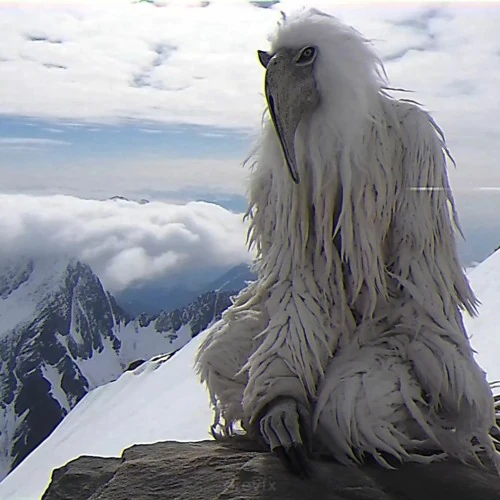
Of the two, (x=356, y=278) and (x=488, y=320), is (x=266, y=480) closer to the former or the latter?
(x=356, y=278)

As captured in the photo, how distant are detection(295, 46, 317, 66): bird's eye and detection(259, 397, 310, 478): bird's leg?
1.95ft

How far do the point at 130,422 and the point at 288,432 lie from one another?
231 cm

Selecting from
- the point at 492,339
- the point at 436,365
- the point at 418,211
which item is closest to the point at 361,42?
the point at 418,211

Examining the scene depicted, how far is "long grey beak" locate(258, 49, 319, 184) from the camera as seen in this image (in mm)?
1237

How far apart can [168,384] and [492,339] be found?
1.88 meters

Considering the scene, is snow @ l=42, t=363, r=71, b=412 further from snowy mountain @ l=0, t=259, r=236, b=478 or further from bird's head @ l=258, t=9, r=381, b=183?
bird's head @ l=258, t=9, r=381, b=183

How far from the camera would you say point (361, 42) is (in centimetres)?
131

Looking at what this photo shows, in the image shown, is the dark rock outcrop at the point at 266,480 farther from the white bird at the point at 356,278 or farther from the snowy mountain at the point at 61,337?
the snowy mountain at the point at 61,337

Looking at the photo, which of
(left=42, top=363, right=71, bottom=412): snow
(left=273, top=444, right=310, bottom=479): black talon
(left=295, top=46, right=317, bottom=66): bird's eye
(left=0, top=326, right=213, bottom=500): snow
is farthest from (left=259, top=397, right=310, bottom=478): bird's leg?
(left=42, top=363, right=71, bottom=412): snow

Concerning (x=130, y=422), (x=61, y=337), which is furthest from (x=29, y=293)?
(x=130, y=422)

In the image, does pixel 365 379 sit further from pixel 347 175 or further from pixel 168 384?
pixel 168 384

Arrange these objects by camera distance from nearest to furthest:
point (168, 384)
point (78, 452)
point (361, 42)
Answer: point (361, 42)
point (78, 452)
point (168, 384)

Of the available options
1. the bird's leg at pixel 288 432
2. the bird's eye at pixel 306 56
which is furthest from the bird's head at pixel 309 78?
the bird's leg at pixel 288 432

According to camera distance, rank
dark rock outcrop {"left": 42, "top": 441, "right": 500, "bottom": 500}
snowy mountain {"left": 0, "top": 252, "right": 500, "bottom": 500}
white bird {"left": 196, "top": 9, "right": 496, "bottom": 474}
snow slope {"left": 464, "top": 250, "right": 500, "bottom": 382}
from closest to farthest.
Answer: dark rock outcrop {"left": 42, "top": 441, "right": 500, "bottom": 500} → white bird {"left": 196, "top": 9, "right": 496, "bottom": 474} → snow slope {"left": 464, "top": 250, "right": 500, "bottom": 382} → snowy mountain {"left": 0, "top": 252, "right": 500, "bottom": 500}
